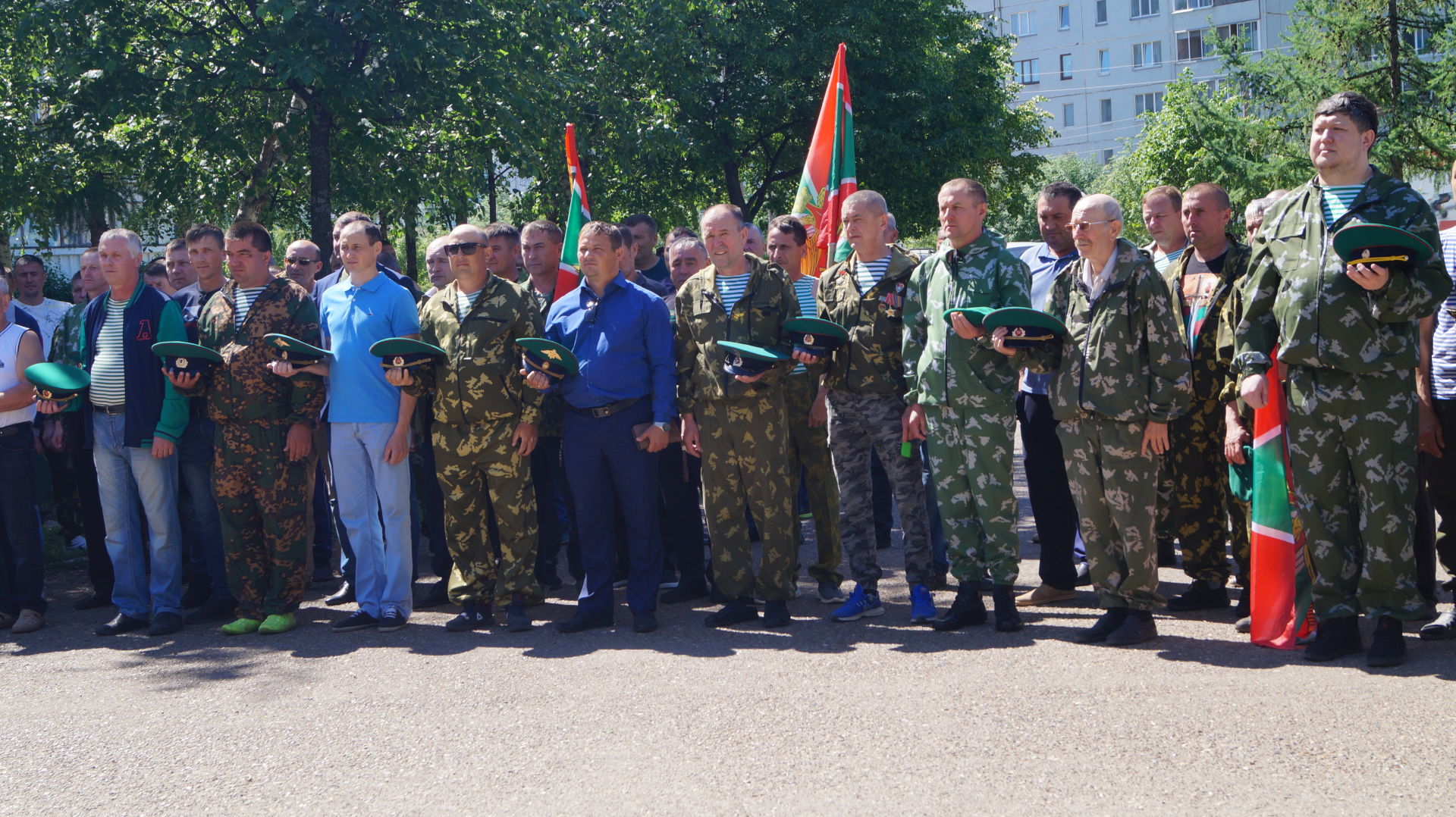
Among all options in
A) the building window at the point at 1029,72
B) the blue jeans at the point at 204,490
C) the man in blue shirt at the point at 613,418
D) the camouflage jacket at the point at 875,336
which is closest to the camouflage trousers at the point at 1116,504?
the camouflage jacket at the point at 875,336

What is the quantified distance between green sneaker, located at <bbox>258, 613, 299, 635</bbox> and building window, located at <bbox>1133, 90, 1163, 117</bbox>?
6717 cm

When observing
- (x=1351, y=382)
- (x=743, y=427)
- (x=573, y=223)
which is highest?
(x=573, y=223)

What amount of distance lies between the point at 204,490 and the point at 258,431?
27.2 inches

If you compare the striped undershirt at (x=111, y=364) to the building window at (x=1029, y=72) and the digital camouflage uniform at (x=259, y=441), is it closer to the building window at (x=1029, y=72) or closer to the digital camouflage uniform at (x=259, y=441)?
the digital camouflage uniform at (x=259, y=441)

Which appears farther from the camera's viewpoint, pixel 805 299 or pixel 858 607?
pixel 805 299

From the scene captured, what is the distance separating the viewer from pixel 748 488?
6.55 m

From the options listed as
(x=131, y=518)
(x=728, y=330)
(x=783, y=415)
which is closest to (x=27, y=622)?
(x=131, y=518)

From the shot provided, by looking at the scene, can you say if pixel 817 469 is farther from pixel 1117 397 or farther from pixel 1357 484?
pixel 1357 484

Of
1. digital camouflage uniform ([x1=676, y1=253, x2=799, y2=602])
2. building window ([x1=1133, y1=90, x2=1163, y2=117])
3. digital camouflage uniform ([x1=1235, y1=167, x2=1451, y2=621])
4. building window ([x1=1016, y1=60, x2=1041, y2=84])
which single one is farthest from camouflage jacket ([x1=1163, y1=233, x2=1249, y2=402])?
building window ([x1=1016, y1=60, x2=1041, y2=84])

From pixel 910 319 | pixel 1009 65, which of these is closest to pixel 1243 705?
pixel 910 319

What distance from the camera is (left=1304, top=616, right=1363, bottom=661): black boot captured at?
5293 mm

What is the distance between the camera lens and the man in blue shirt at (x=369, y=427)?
21.7 ft

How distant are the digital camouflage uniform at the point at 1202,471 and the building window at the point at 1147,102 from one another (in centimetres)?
6539

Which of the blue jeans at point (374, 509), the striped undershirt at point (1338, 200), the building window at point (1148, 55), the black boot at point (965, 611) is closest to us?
the striped undershirt at point (1338, 200)
